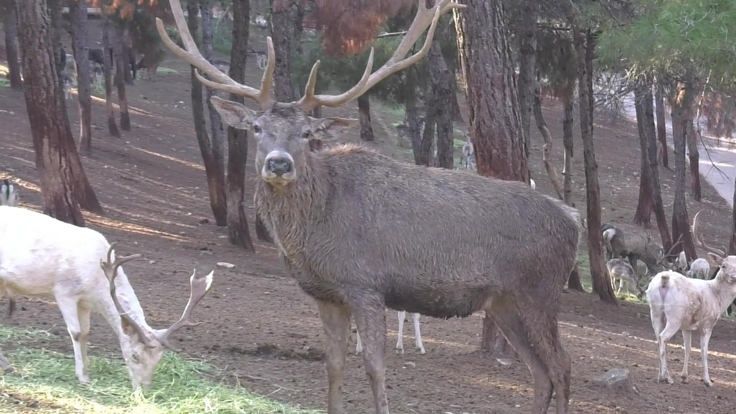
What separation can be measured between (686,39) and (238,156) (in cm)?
783

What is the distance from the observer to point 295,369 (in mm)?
8422

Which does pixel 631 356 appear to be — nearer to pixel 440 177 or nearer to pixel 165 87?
pixel 440 177

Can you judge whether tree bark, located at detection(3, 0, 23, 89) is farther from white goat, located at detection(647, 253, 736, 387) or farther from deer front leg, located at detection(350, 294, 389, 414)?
deer front leg, located at detection(350, 294, 389, 414)

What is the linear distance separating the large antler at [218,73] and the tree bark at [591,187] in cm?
942

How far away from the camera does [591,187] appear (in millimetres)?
16016

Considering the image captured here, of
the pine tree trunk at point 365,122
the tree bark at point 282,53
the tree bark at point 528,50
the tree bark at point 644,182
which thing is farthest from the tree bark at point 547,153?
the pine tree trunk at point 365,122

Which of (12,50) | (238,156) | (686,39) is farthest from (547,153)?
(12,50)

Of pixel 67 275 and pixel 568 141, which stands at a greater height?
pixel 568 141

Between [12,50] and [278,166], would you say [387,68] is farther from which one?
[12,50]

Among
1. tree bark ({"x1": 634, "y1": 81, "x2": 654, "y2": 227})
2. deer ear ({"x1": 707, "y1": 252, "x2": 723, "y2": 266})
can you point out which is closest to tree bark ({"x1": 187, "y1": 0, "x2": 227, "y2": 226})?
deer ear ({"x1": 707, "y1": 252, "x2": 723, "y2": 266})

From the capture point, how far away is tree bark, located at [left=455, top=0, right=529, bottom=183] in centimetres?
921

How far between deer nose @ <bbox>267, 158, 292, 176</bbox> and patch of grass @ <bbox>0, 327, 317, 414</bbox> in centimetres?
160

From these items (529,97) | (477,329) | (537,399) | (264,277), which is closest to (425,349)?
(477,329)

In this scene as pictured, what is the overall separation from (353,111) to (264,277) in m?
23.4
